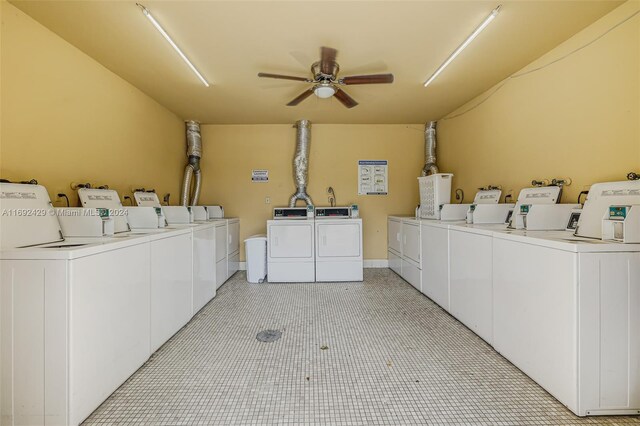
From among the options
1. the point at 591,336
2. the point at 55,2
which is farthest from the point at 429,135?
the point at 55,2

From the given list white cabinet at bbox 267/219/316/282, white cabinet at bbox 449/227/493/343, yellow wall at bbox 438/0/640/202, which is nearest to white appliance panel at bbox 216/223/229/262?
white cabinet at bbox 267/219/316/282

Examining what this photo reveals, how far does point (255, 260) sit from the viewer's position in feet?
12.5

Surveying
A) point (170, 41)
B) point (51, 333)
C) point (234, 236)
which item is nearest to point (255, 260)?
point (234, 236)

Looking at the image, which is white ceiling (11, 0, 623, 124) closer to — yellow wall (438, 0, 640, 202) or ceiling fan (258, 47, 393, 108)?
ceiling fan (258, 47, 393, 108)

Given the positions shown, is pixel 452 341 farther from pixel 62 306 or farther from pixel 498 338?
pixel 62 306

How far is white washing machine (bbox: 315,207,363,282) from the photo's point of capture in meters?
3.73

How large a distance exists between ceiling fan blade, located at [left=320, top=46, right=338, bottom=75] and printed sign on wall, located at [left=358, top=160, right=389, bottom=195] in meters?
2.32

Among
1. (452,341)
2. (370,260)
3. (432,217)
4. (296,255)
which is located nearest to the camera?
(452,341)

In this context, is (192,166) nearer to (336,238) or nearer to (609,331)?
(336,238)

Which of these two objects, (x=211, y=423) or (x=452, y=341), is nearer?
(x=211, y=423)

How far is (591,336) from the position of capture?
4.43 ft

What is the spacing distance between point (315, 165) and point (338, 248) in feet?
5.50

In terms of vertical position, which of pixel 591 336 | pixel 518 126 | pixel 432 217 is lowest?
pixel 591 336

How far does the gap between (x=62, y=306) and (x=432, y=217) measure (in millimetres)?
3571
